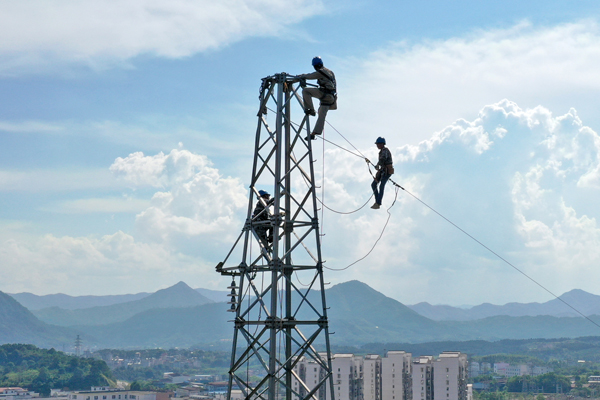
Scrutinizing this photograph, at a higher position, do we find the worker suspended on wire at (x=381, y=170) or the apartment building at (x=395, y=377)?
the worker suspended on wire at (x=381, y=170)

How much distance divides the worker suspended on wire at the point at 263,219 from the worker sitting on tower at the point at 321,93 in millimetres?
1717

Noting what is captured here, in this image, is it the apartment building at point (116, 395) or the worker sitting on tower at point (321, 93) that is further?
the apartment building at point (116, 395)

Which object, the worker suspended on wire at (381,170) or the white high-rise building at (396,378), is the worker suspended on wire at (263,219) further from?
the white high-rise building at (396,378)

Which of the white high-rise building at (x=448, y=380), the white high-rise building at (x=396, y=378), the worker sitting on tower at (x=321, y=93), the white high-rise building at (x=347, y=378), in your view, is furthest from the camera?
the white high-rise building at (x=396, y=378)

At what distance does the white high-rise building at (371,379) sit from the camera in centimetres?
12194

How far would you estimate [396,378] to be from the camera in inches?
4764

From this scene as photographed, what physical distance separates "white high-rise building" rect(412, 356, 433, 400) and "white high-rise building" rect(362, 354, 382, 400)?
8319 millimetres

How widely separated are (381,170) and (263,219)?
9.57 feet

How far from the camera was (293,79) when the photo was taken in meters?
18.2

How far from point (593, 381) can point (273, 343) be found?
18276 cm

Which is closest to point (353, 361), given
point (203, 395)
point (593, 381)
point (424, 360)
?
point (424, 360)

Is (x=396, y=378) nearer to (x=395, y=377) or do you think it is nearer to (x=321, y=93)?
A: (x=395, y=377)

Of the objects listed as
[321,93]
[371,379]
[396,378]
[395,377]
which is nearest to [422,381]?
[396,378]

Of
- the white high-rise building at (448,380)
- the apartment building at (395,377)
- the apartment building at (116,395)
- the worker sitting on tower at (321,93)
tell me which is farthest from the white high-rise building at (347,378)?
the worker sitting on tower at (321,93)
